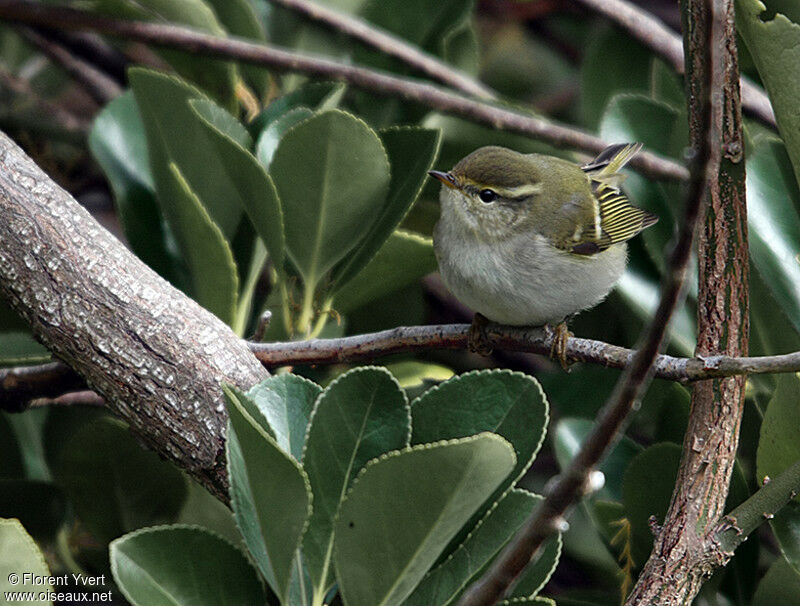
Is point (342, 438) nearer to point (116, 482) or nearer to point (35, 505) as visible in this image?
point (116, 482)

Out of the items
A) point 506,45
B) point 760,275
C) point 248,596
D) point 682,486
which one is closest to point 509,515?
point 682,486

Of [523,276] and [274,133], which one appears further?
[523,276]

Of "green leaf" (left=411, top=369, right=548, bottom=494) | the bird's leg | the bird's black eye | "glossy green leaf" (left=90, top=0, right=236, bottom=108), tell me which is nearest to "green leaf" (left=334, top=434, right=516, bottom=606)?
"green leaf" (left=411, top=369, right=548, bottom=494)

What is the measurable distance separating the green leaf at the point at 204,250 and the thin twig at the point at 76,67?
1200mm

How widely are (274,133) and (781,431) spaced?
1.16 m

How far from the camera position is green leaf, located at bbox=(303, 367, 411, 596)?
1.22 m

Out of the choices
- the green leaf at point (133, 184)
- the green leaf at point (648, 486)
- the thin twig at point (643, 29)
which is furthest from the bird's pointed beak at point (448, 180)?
the green leaf at point (648, 486)

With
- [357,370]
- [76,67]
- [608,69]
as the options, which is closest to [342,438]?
[357,370]

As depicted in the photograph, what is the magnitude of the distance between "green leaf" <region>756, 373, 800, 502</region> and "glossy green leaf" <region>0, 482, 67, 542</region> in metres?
1.30

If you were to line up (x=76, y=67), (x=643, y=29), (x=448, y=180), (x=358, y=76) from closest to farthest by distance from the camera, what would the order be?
(x=448, y=180) < (x=358, y=76) < (x=643, y=29) < (x=76, y=67)

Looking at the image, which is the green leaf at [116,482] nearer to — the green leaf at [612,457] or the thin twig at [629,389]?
the green leaf at [612,457]

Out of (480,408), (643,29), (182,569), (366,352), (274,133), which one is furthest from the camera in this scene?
(643,29)

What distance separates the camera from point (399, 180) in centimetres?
184

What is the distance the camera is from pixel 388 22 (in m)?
2.72
